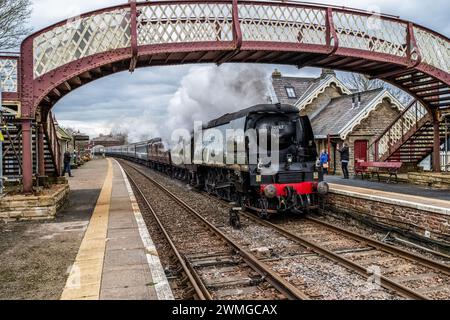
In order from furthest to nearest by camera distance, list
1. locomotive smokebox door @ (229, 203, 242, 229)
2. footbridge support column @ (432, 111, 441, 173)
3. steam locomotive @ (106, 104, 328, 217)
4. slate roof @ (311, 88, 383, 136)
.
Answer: slate roof @ (311, 88, 383, 136) < footbridge support column @ (432, 111, 441, 173) < steam locomotive @ (106, 104, 328, 217) < locomotive smokebox door @ (229, 203, 242, 229)

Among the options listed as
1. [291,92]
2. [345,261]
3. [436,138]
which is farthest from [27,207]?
[291,92]

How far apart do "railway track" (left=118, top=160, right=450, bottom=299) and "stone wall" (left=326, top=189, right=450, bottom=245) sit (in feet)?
3.45

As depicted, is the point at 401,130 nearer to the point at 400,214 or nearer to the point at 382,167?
the point at 382,167

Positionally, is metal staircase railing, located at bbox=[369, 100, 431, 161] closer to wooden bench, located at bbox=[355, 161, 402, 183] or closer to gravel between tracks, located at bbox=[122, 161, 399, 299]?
wooden bench, located at bbox=[355, 161, 402, 183]

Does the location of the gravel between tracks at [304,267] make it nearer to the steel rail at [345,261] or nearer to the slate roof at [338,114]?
the steel rail at [345,261]

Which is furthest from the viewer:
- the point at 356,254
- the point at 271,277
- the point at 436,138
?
the point at 436,138

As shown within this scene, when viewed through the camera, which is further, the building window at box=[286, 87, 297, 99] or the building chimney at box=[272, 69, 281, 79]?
the building chimney at box=[272, 69, 281, 79]

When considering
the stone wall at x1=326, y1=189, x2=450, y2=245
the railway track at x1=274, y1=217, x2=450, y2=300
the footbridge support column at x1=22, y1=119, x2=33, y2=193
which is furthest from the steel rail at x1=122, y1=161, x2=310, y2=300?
the footbridge support column at x1=22, y1=119, x2=33, y2=193

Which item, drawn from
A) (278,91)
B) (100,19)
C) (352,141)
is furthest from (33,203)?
(278,91)

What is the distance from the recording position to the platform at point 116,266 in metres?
4.77

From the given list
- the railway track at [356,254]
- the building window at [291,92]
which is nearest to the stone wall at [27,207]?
the railway track at [356,254]

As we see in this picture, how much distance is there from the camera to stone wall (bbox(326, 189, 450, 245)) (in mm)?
7329

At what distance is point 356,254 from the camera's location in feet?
22.8

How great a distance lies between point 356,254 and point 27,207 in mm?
7376
